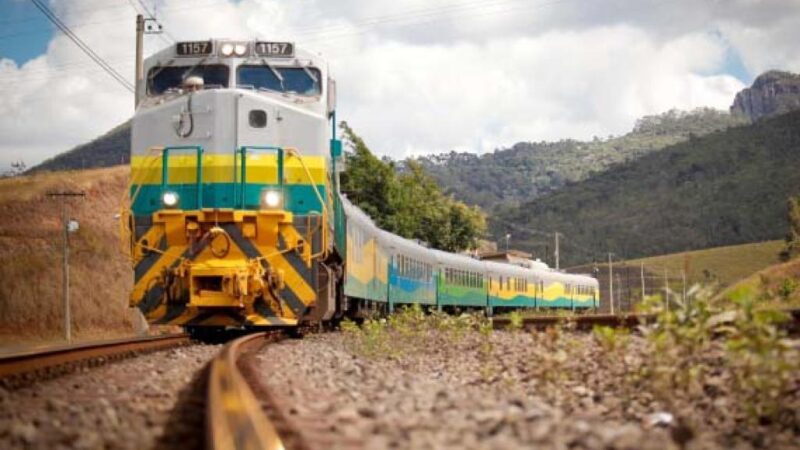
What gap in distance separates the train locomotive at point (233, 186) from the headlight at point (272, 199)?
0.01 metres

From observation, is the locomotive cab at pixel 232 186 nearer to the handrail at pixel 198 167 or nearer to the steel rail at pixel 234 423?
the handrail at pixel 198 167

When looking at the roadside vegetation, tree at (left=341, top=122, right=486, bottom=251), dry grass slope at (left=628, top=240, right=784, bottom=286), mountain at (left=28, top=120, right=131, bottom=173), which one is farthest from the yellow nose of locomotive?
mountain at (left=28, top=120, right=131, bottom=173)

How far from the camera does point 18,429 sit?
5371mm

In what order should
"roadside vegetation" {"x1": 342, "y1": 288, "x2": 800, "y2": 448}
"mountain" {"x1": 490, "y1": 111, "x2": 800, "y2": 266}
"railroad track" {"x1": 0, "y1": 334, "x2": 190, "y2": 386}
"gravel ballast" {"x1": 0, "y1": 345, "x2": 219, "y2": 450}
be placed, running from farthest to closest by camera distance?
"mountain" {"x1": 490, "y1": 111, "x2": 800, "y2": 266}, "railroad track" {"x1": 0, "y1": 334, "x2": 190, "y2": 386}, "roadside vegetation" {"x1": 342, "y1": 288, "x2": 800, "y2": 448}, "gravel ballast" {"x1": 0, "y1": 345, "x2": 219, "y2": 450}

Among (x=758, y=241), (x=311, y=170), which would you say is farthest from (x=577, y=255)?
(x=311, y=170)

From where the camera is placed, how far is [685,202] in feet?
489

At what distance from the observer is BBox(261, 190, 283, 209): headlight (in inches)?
524

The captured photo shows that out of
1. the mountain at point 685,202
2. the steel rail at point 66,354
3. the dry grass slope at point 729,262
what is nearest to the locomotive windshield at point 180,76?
the steel rail at point 66,354

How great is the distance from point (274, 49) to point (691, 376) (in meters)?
8.89

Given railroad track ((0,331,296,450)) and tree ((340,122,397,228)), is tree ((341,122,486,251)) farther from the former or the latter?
railroad track ((0,331,296,450))

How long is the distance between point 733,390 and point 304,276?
7479 millimetres

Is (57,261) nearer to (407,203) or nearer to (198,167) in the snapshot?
(407,203)

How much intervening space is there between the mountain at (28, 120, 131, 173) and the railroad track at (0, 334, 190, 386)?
6168 inches

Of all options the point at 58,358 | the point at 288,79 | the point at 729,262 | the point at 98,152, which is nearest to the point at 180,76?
the point at 288,79
